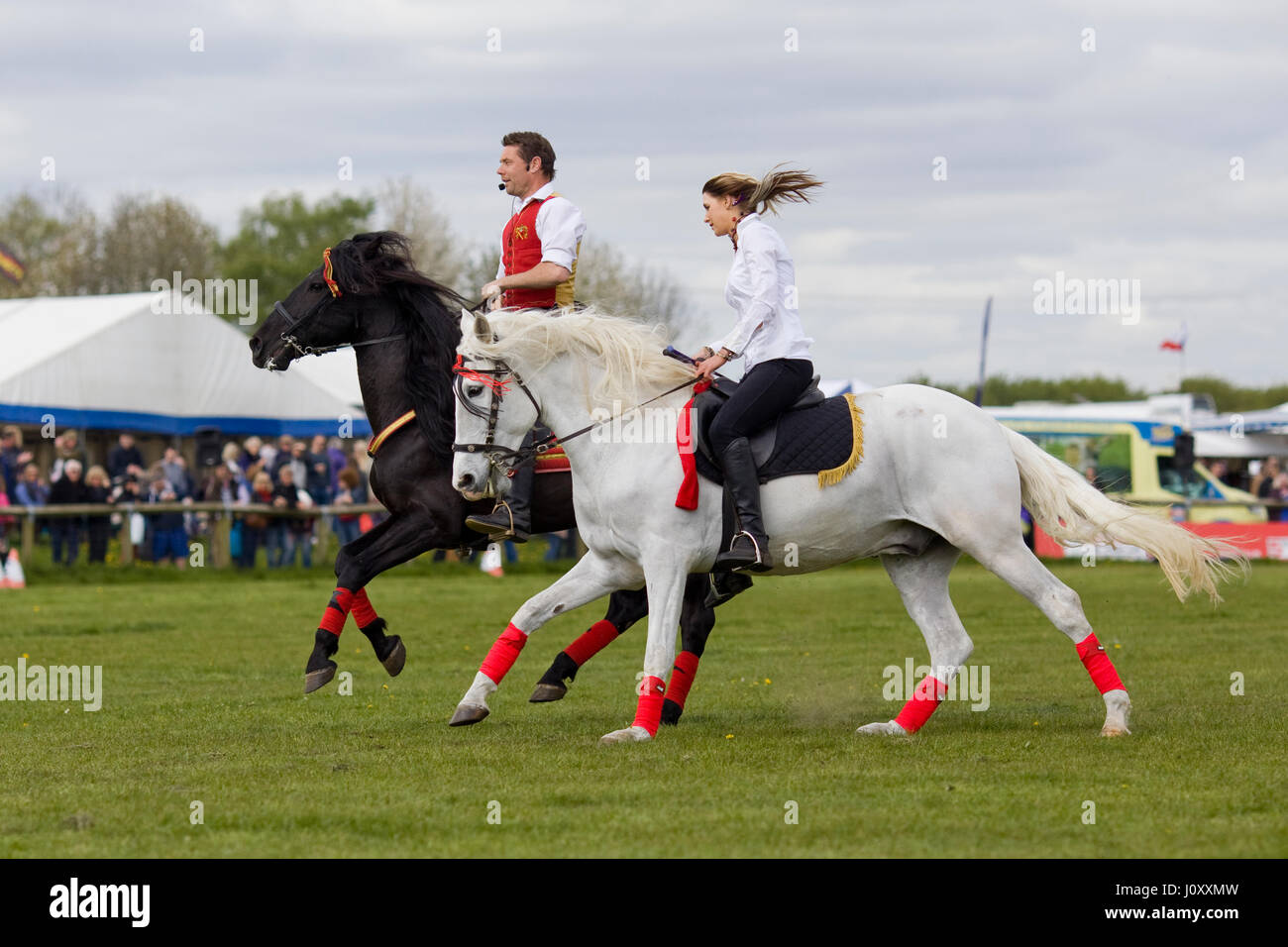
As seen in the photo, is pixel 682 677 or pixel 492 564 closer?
pixel 682 677

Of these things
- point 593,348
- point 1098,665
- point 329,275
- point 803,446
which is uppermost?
point 329,275

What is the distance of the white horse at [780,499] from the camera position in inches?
347

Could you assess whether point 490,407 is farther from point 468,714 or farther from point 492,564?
point 492,564

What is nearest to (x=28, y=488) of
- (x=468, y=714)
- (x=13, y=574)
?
(x=13, y=574)

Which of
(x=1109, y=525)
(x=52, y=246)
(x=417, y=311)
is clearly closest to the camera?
(x=1109, y=525)

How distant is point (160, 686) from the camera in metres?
12.3

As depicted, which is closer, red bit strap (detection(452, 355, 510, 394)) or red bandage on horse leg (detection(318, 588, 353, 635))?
red bit strap (detection(452, 355, 510, 394))

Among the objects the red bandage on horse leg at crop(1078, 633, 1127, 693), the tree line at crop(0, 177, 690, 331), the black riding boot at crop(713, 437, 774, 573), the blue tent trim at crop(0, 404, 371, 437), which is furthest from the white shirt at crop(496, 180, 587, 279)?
the tree line at crop(0, 177, 690, 331)

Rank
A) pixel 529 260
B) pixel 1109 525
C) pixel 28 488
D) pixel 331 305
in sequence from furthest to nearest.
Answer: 1. pixel 28 488
2. pixel 331 305
3. pixel 529 260
4. pixel 1109 525

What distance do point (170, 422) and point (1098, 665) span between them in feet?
86.0

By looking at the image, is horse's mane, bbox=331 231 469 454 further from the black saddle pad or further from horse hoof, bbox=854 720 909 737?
horse hoof, bbox=854 720 909 737

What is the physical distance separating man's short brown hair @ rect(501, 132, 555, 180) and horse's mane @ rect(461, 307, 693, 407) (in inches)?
53.2

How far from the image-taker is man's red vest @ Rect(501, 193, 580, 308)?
10164mm

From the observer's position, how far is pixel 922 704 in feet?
29.5
